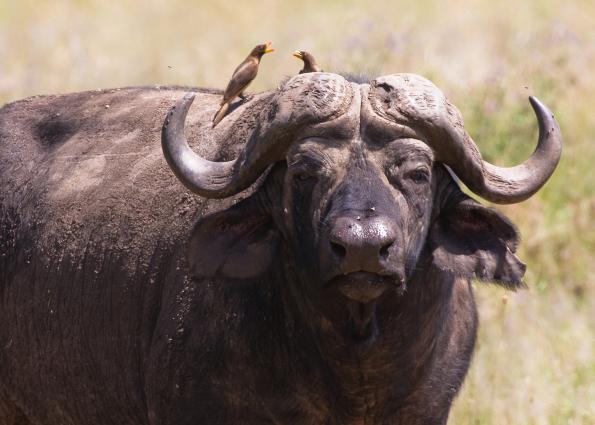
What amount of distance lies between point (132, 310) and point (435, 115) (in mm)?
1781

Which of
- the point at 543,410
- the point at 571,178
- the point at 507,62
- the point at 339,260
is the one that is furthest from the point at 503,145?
the point at 339,260

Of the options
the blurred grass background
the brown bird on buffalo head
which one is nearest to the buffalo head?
the brown bird on buffalo head

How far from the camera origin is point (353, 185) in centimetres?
527

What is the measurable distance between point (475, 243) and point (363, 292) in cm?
83

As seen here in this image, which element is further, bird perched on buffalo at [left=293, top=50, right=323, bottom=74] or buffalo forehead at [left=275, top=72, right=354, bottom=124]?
bird perched on buffalo at [left=293, top=50, right=323, bottom=74]

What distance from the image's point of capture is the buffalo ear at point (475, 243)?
18.8 feet

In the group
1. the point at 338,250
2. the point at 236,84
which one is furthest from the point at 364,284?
the point at 236,84

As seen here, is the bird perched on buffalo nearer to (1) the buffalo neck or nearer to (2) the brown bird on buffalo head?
(2) the brown bird on buffalo head

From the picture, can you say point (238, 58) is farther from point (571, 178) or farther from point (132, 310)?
point (132, 310)

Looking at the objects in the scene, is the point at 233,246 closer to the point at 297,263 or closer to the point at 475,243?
the point at 297,263

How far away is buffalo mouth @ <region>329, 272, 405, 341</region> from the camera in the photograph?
512cm

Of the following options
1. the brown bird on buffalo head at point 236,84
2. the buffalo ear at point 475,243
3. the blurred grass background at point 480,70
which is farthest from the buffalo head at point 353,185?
the blurred grass background at point 480,70

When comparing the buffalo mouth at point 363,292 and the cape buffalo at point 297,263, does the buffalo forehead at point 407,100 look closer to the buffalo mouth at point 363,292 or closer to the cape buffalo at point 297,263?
the cape buffalo at point 297,263

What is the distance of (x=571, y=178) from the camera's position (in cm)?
1204
